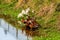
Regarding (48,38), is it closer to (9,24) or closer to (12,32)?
(12,32)

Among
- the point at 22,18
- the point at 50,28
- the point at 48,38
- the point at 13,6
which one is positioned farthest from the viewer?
the point at 13,6

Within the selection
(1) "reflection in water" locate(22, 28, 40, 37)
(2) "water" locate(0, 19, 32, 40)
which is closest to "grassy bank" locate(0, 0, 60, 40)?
(1) "reflection in water" locate(22, 28, 40, 37)

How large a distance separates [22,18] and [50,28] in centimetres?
312

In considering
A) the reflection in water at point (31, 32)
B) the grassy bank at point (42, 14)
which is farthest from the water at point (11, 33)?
the grassy bank at point (42, 14)

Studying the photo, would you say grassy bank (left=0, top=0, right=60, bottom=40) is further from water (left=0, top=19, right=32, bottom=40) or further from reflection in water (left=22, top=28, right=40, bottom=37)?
water (left=0, top=19, right=32, bottom=40)

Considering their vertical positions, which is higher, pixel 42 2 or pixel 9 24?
pixel 42 2

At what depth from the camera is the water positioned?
17441mm

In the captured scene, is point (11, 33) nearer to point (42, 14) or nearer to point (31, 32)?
point (31, 32)

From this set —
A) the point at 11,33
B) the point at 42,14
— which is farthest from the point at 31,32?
the point at 42,14

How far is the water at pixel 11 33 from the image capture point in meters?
17.4

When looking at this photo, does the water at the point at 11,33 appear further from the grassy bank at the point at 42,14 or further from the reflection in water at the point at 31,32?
the grassy bank at the point at 42,14

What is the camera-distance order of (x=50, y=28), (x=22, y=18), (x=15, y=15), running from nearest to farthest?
(x=50, y=28)
(x=22, y=18)
(x=15, y=15)

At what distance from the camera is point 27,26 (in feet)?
61.1

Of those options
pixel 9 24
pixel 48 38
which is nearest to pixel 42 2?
pixel 9 24
